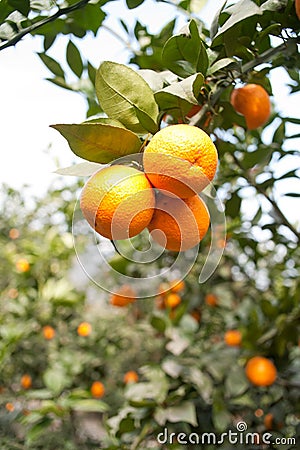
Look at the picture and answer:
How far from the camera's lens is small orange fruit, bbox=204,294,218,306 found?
5.34 feet

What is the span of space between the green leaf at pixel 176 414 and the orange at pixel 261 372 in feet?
0.48

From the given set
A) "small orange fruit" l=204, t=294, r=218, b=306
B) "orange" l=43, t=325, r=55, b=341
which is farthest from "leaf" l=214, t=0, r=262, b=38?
"orange" l=43, t=325, r=55, b=341

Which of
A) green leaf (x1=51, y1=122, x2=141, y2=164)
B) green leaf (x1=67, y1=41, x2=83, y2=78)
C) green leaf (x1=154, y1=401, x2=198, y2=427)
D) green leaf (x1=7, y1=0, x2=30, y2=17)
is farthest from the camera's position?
green leaf (x1=154, y1=401, x2=198, y2=427)

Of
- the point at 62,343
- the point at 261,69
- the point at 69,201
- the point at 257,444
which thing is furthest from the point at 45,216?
the point at 261,69

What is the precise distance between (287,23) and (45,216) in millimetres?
1813

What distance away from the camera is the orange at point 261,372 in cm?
106

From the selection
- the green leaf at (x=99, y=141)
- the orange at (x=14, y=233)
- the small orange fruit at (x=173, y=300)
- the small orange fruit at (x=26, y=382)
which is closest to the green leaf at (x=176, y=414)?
the small orange fruit at (x=173, y=300)

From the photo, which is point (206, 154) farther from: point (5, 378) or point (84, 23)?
point (5, 378)

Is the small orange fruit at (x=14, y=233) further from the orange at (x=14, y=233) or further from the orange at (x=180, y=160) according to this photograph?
the orange at (x=180, y=160)

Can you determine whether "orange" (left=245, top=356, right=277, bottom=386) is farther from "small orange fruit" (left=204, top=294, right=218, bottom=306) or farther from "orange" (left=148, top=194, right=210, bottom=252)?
"orange" (left=148, top=194, right=210, bottom=252)

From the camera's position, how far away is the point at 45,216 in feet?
7.36

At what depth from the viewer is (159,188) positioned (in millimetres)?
432

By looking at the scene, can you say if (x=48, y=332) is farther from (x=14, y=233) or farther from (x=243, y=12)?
(x=243, y=12)

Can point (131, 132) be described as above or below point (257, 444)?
above
